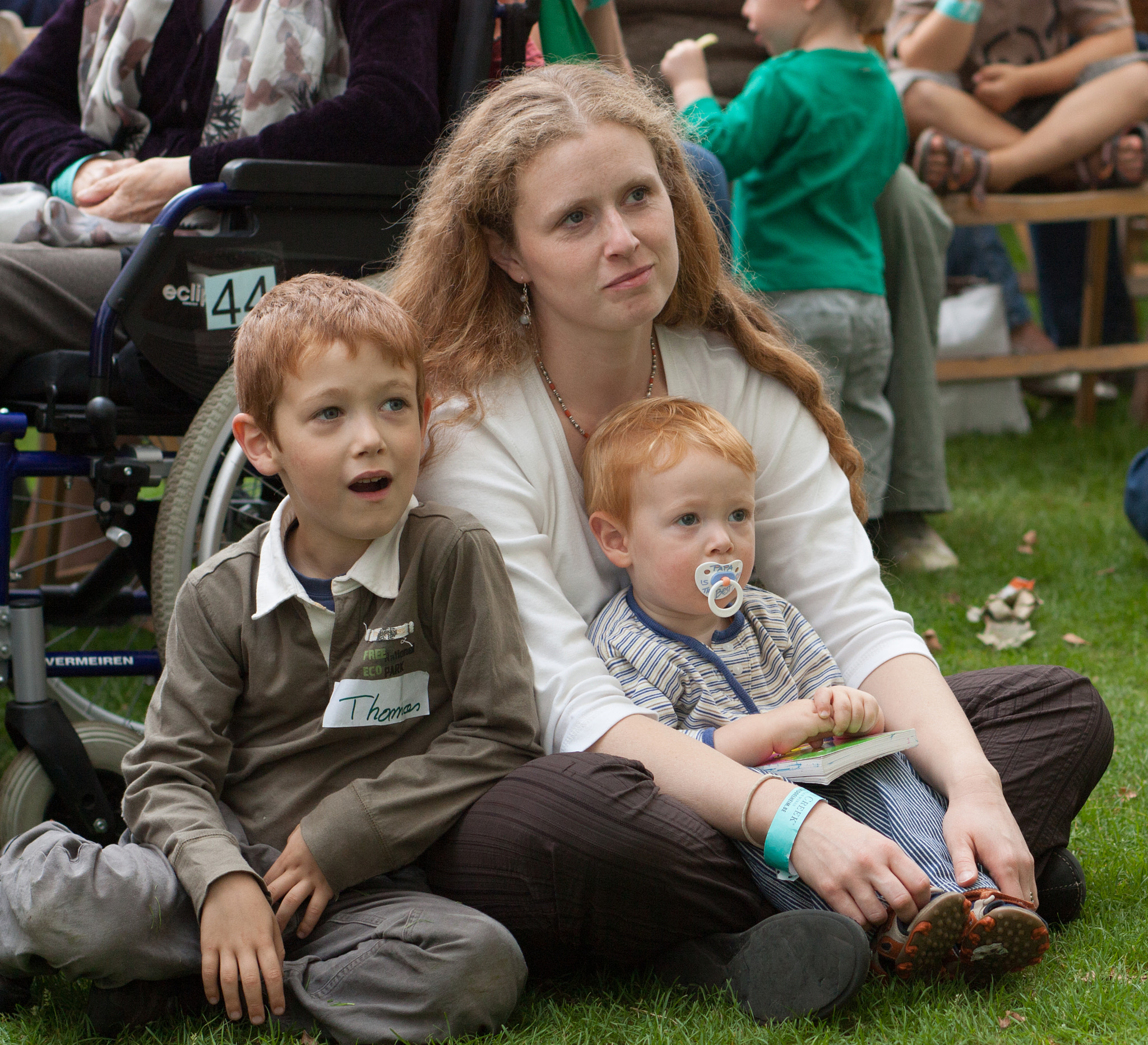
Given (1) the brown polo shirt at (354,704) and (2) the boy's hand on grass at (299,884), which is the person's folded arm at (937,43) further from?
(2) the boy's hand on grass at (299,884)

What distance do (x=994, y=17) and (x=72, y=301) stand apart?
12.3 feet

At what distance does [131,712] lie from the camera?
320 cm

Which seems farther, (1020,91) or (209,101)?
(1020,91)

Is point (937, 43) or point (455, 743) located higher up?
point (937, 43)

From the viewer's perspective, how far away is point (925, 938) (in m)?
1.62

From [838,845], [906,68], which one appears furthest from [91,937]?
[906,68]

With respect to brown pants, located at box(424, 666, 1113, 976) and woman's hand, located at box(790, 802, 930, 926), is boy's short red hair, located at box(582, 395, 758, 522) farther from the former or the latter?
woman's hand, located at box(790, 802, 930, 926)

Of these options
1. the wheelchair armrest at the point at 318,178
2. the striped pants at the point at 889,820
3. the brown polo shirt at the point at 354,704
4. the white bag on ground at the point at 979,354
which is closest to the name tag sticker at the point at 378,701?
the brown polo shirt at the point at 354,704

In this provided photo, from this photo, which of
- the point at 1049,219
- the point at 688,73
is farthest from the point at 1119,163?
the point at 688,73

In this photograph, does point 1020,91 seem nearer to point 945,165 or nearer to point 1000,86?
point 1000,86

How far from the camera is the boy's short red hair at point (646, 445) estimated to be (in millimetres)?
1995

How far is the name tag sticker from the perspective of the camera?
5.89 ft

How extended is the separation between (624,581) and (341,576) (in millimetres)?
506

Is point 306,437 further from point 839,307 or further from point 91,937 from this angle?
point 839,307
